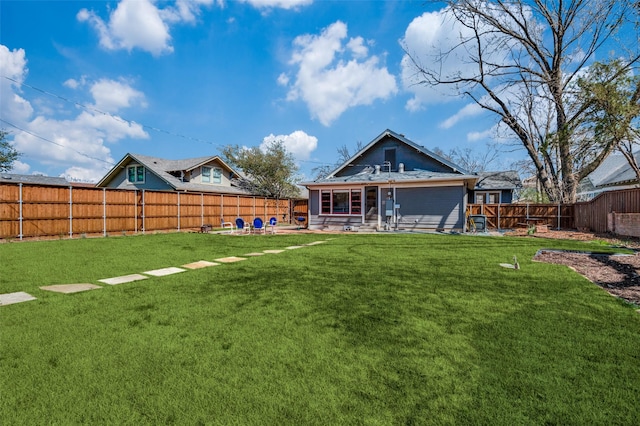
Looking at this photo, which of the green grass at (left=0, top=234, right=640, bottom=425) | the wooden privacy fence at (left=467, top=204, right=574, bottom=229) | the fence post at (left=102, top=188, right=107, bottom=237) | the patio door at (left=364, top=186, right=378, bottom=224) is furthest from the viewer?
the wooden privacy fence at (left=467, top=204, right=574, bottom=229)

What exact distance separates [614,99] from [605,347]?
12.9 meters

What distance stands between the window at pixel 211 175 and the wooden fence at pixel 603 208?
78.1 ft

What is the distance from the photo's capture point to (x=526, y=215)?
17.6 metres

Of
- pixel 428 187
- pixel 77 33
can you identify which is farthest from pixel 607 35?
pixel 77 33

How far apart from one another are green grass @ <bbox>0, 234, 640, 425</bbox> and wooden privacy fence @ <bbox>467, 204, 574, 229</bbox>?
1501cm

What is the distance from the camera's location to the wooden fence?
11156 millimetres

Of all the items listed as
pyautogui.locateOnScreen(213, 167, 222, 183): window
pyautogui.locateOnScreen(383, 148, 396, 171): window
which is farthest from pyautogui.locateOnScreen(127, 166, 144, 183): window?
pyautogui.locateOnScreen(383, 148, 396, 171): window

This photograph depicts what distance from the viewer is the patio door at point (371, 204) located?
655 inches

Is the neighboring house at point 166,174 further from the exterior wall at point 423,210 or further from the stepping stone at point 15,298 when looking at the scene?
the stepping stone at point 15,298

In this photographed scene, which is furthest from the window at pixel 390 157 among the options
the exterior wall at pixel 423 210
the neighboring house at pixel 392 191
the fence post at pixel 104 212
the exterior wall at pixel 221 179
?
the fence post at pixel 104 212

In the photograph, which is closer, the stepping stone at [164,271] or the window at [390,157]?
the stepping stone at [164,271]

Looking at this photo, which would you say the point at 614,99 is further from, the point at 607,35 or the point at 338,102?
the point at 338,102

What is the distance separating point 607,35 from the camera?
52.4ft

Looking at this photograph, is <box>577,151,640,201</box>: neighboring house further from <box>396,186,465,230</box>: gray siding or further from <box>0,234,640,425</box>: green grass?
<box>0,234,640,425</box>: green grass
